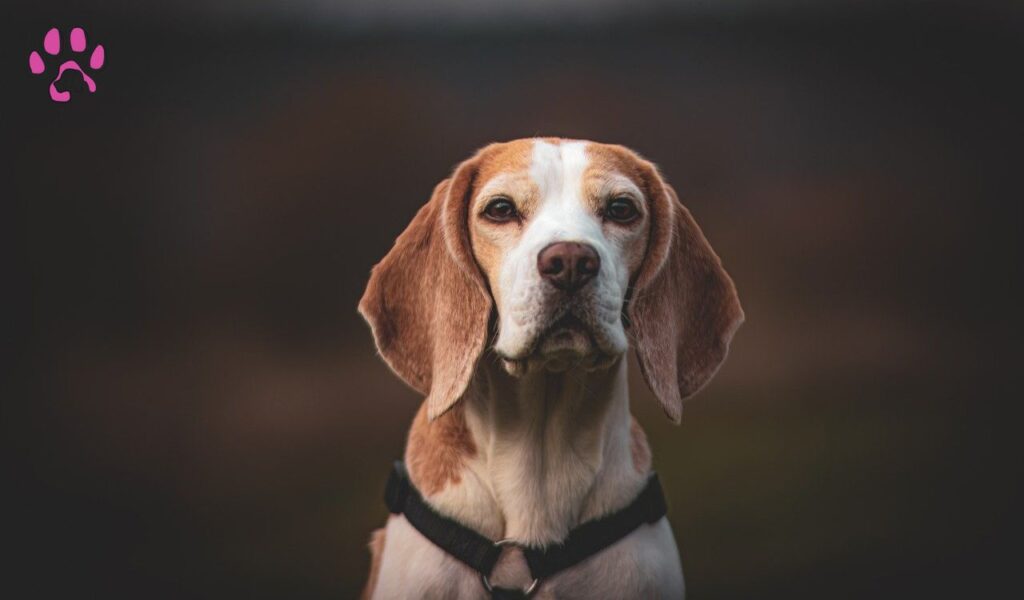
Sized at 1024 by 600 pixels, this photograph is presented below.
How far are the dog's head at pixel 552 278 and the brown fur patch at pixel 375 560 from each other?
0.55 meters

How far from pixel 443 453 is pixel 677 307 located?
2.61 feet

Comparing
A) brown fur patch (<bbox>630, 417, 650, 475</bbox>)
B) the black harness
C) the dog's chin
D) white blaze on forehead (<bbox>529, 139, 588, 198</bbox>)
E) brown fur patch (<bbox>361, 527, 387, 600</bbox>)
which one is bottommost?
brown fur patch (<bbox>361, 527, 387, 600</bbox>)

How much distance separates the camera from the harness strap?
2926mm

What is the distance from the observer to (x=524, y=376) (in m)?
2.95

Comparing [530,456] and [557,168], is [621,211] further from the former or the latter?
[530,456]

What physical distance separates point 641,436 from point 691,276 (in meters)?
0.50

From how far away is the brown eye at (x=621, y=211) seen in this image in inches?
116

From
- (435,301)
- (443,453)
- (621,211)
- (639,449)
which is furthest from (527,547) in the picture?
(621,211)

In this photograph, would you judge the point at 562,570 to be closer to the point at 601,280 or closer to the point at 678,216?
the point at 601,280

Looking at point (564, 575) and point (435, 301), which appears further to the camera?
point (435, 301)

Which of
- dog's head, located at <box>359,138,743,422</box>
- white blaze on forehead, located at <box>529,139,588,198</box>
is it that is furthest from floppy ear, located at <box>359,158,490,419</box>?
white blaze on forehead, located at <box>529,139,588,198</box>

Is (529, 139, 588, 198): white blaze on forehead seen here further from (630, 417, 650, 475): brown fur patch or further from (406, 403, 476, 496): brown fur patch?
(630, 417, 650, 475): brown fur patch

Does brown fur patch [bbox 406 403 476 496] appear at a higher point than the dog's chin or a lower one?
lower

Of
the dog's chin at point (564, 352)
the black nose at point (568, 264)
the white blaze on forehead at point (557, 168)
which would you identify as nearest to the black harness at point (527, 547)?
the dog's chin at point (564, 352)
